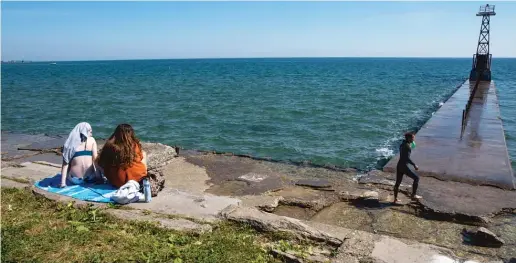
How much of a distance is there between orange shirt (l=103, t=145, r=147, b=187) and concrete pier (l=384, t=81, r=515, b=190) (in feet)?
22.3

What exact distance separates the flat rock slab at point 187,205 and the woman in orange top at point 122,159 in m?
0.53

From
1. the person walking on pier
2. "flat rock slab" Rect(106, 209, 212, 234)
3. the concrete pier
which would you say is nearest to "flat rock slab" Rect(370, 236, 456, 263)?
"flat rock slab" Rect(106, 209, 212, 234)

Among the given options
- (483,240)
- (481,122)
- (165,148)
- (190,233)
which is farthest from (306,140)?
(190,233)

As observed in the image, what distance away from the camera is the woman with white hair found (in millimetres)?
6695

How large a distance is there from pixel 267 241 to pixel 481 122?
651 inches

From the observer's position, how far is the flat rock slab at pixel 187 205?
19.2 feet

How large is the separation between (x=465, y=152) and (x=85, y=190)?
10975mm

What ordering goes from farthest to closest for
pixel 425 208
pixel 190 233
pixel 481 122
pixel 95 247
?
pixel 481 122
pixel 425 208
pixel 190 233
pixel 95 247

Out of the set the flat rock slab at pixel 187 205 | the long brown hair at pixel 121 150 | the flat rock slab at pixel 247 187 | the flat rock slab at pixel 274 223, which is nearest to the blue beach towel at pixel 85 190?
the long brown hair at pixel 121 150

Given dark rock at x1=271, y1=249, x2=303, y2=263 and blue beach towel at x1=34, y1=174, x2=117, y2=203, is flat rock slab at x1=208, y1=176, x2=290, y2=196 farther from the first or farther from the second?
dark rock at x1=271, y1=249, x2=303, y2=263

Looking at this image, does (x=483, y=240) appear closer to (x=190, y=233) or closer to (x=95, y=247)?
(x=190, y=233)

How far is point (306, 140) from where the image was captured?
52.9 feet

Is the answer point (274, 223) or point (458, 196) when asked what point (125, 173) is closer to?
point (274, 223)

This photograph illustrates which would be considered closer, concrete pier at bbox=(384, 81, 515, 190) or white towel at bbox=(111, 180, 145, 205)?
white towel at bbox=(111, 180, 145, 205)
